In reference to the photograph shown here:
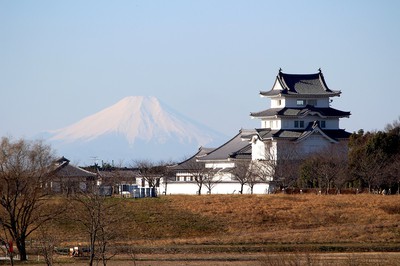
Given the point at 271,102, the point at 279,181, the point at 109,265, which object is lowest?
the point at 109,265

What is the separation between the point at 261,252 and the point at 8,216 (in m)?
10.8

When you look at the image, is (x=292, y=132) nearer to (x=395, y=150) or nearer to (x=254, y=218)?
(x=395, y=150)

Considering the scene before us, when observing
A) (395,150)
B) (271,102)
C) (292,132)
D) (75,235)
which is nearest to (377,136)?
(395,150)

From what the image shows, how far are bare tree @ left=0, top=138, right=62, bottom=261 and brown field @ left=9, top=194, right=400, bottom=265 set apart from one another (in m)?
1.04

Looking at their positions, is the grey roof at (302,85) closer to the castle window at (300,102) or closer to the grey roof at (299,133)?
the castle window at (300,102)

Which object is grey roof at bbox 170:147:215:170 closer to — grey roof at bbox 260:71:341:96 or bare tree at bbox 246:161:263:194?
grey roof at bbox 260:71:341:96

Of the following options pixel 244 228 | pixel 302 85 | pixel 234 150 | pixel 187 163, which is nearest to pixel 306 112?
pixel 302 85

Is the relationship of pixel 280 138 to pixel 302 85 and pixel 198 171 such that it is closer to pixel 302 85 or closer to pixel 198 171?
pixel 198 171

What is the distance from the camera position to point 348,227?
45.3 metres

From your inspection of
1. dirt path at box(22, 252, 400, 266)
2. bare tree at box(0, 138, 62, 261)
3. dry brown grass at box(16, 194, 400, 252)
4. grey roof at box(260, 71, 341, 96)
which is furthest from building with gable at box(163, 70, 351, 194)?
dirt path at box(22, 252, 400, 266)

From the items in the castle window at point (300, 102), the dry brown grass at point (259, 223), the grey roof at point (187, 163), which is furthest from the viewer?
the grey roof at point (187, 163)

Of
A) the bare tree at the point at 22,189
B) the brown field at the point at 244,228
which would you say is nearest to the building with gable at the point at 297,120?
the brown field at the point at 244,228

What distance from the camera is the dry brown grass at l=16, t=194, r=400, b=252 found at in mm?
42031

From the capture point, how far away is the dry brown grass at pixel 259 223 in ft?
138
